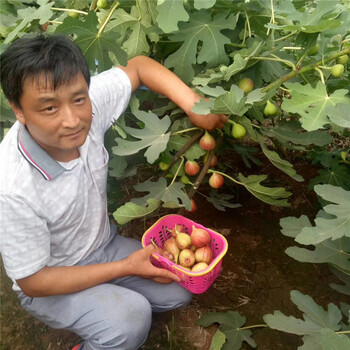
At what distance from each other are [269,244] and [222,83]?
1038 millimetres

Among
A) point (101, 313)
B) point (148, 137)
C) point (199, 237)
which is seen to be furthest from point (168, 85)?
point (101, 313)

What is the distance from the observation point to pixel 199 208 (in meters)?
2.48

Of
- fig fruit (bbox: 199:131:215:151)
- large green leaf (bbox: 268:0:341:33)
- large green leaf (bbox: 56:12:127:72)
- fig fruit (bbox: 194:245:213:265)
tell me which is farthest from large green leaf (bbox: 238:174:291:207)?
large green leaf (bbox: 56:12:127:72)

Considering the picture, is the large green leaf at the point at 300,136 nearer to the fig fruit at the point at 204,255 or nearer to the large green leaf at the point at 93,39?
the fig fruit at the point at 204,255

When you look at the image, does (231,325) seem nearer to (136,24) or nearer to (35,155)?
(35,155)

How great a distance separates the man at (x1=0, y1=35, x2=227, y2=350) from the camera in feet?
4.15

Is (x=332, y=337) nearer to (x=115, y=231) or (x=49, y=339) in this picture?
(x=115, y=231)

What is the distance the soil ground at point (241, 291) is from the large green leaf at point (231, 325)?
65 mm

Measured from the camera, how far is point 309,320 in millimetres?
1454

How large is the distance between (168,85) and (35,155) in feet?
1.97

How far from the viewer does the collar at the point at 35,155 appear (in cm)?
137

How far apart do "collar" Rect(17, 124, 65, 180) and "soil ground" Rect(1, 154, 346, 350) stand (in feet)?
3.22

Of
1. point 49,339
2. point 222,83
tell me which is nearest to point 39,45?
point 222,83

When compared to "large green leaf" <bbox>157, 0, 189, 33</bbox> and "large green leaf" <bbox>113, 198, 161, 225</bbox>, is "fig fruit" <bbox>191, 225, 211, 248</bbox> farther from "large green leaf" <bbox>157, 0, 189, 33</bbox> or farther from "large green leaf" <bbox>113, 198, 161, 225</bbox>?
"large green leaf" <bbox>157, 0, 189, 33</bbox>
